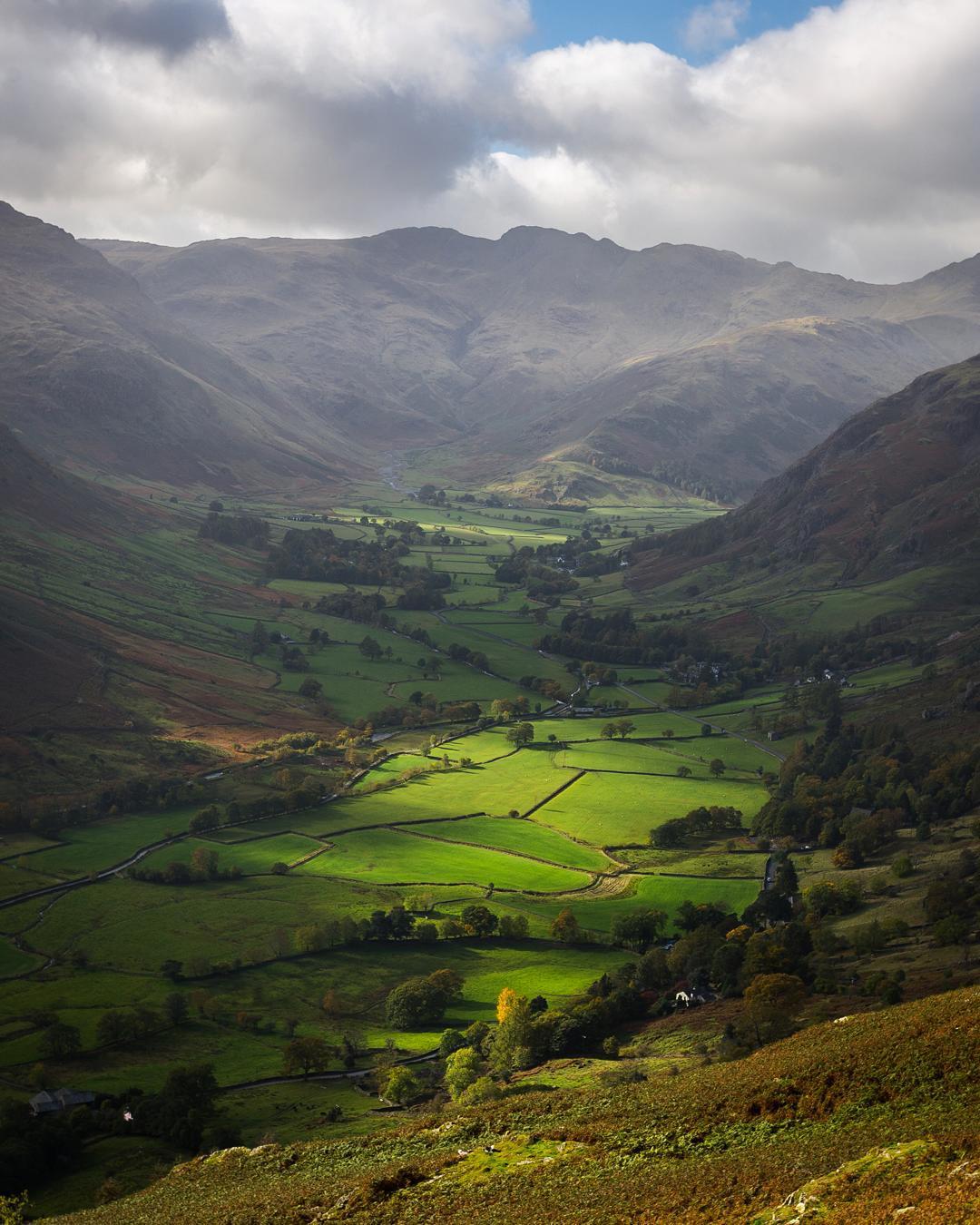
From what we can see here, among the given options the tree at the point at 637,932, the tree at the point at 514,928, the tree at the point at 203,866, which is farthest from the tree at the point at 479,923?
the tree at the point at 203,866

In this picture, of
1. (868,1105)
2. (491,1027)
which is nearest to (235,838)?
(491,1027)

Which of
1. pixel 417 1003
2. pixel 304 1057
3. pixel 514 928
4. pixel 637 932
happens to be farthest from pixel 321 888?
pixel 304 1057

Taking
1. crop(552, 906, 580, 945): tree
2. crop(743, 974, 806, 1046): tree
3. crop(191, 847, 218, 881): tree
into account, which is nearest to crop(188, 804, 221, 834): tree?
crop(191, 847, 218, 881): tree

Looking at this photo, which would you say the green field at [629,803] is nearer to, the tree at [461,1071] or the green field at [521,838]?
the green field at [521,838]

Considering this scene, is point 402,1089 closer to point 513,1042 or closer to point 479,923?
point 513,1042

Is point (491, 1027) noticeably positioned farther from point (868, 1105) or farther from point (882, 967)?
point (868, 1105)

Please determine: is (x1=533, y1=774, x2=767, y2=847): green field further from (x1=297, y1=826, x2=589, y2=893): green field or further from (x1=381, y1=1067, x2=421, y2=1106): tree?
(x1=381, y1=1067, x2=421, y2=1106): tree
